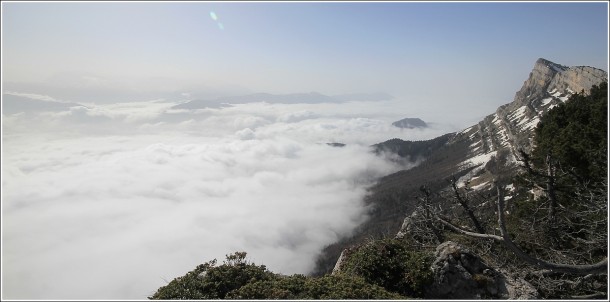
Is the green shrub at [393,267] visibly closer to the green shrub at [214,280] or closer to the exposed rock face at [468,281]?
the exposed rock face at [468,281]

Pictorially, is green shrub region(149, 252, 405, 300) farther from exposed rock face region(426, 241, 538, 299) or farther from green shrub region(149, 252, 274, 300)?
exposed rock face region(426, 241, 538, 299)

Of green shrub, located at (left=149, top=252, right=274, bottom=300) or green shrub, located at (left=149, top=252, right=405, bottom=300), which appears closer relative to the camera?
green shrub, located at (left=149, top=252, right=405, bottom=300)

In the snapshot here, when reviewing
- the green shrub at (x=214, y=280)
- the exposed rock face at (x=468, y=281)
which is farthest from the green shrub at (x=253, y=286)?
the exposed rock face at (x=468, y=281)

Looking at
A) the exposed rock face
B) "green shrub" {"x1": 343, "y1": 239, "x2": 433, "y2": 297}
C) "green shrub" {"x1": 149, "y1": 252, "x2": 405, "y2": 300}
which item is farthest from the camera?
"green shrub" {"x1": 343, "y1": 239, "x2": 433, "y2": 297}

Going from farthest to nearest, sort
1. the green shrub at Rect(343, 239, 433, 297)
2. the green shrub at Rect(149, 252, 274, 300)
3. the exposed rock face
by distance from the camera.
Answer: the green shrub at Rect(343, 239, 433, 297) → the exposed rock face → the green shrub at Rect(149, 252, 274, 300)

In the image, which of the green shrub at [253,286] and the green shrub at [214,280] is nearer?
the green shrub at [253,286]

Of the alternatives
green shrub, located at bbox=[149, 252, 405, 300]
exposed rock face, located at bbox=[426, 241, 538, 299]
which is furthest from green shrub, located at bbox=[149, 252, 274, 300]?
exposed rock face, located at bbox=[426, 241, 538, 299]

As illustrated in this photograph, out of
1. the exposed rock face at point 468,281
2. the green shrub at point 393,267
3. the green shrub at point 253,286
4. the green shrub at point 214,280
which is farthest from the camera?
the green shrub at point 393,267

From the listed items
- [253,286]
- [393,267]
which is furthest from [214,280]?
[393,267]

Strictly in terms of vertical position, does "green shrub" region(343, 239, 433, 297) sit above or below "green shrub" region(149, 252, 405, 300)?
below

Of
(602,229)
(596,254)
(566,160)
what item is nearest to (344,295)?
(602,229)
